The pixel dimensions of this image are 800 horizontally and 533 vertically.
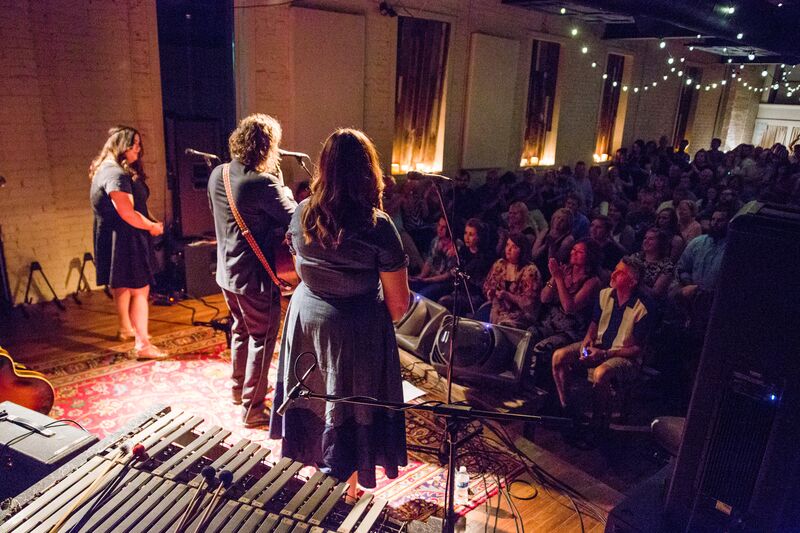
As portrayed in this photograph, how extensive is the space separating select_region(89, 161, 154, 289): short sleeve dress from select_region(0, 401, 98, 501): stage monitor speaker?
6.11ft

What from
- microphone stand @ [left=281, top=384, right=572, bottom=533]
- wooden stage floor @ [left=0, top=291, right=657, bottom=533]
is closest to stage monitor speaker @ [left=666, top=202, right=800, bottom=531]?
microphone stand @ [left=281, top=384, right=572, bottom=533]

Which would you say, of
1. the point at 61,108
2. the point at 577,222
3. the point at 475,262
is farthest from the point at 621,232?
the point at 61,108

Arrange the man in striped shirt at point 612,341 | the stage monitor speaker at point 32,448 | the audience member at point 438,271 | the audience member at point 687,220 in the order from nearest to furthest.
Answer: the stage monitor speaker at point 32,448
the man in striped shirt at point 612,341
the audience member at point 438,271
the audience member at point 687,220

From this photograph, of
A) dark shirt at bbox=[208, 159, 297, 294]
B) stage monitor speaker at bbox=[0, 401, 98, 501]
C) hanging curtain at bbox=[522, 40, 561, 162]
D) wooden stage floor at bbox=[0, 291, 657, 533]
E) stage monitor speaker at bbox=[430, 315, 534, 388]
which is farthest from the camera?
hanging curtain at bbox=[522, 40, 561, 162]

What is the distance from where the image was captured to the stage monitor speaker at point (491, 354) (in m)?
3.56

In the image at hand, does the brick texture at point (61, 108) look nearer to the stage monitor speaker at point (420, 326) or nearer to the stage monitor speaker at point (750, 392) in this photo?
the stage monitor speaker at point (420, 326)

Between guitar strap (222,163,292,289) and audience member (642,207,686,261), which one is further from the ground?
guitar strap (222,163,292,289)

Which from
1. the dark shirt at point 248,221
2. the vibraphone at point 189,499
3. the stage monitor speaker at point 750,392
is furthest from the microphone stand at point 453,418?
the dark shirt at point 248,221

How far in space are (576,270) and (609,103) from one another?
8.72 meters

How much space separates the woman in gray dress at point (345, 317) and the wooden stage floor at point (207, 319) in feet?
2.63

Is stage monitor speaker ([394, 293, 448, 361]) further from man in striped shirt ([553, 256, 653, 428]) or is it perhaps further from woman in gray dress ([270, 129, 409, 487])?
woman in gray dress ([270, 129, 409, 487])

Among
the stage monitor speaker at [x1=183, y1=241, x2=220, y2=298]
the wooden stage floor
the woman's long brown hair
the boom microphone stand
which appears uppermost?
the woman's long brown hair

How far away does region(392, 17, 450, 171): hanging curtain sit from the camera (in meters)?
7.66

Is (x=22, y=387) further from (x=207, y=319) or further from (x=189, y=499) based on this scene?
(x=207, y=319)
